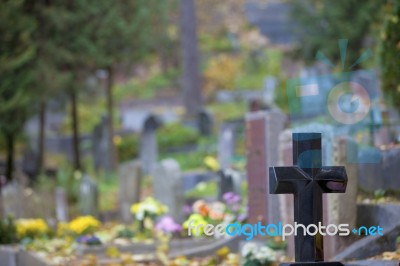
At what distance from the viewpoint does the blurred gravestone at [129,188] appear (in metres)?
17.8

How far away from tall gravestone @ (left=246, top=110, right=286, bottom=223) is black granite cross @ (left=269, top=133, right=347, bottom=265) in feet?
15.0

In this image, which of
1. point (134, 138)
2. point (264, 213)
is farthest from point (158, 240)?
point (134, 138)

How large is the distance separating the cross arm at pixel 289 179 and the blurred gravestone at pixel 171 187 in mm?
8692

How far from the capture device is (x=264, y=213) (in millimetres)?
11516

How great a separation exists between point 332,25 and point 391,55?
1856 centimetres

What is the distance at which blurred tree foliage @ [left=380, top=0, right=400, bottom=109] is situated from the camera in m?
12.4

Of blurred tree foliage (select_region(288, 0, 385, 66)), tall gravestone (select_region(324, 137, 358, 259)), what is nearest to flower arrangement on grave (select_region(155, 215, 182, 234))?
tall gravestone (select_region(324, 137, 358, 259))

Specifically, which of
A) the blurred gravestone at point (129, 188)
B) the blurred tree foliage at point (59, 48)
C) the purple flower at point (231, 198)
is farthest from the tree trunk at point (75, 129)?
the purple flower at point (231, 198)

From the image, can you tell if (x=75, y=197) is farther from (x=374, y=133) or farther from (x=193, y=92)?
(x=193, y=92)

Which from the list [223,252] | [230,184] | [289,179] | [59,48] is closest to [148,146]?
[59,48]

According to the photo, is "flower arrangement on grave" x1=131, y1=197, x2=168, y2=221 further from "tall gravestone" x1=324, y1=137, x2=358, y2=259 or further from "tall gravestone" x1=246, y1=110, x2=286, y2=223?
"tall gravestone" x1=324, y1=137, x2=358, y2=259

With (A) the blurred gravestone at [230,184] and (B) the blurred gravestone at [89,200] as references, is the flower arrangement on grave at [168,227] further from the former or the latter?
(B) the blurred gravestone at [89,200]

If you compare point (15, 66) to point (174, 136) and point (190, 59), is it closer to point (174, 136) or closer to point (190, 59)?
point (174, 136)

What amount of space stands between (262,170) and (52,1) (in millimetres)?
12829
